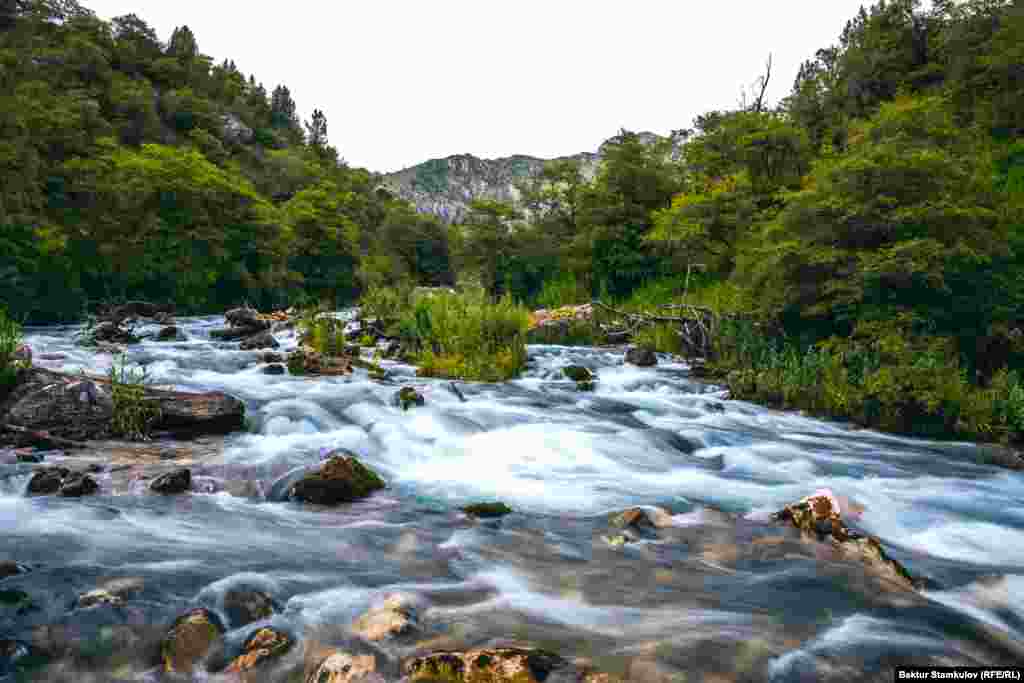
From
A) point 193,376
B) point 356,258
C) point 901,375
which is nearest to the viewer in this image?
point 901,375

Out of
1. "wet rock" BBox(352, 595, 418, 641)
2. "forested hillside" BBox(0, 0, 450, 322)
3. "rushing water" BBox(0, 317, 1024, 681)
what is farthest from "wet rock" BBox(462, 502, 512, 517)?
"forested hillside" BBox(0, 0, 450, 322)

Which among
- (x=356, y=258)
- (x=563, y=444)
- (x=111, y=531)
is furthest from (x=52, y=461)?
(x=356, y=258)

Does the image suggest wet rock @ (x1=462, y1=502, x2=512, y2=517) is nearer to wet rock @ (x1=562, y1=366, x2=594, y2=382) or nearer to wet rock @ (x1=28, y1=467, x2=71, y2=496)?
wet rock @ (x1=28, y1=467, x2=71, y2=496)

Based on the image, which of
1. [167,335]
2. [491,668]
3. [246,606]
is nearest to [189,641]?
[246,606]

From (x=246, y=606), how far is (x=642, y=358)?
9.38 m

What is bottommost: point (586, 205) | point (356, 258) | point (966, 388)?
point (966, 388)

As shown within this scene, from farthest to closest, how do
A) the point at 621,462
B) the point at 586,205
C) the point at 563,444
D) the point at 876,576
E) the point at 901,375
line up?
the point at 586,205 < the point at 901,375 < the point at 563,444 < the point at 621,462 < the point at 876,576

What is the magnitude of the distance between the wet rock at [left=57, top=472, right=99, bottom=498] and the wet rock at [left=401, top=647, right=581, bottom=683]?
3.11 m

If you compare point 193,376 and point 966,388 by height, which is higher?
point 966,388

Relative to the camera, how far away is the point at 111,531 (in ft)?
11.5

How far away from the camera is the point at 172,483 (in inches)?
167

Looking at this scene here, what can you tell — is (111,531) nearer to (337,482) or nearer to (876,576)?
(337,482)

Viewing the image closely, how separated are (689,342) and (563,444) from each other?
5953 millimetres

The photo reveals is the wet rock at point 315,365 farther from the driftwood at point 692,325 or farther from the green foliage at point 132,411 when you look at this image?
the driftwood at point 692,325
